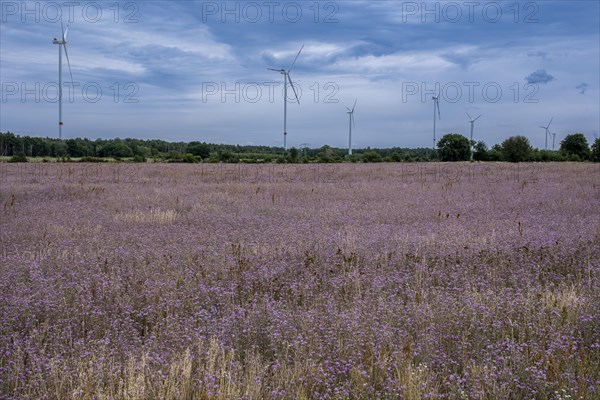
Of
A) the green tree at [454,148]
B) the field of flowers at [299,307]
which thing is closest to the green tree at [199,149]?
the green tree at [454,148]

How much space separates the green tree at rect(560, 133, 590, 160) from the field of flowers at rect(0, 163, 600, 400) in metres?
104

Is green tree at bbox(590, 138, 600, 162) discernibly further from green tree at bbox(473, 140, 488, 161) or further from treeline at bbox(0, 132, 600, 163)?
green tree at bbox(473, 140, 488, 161)

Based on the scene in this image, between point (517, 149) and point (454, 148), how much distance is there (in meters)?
11.6

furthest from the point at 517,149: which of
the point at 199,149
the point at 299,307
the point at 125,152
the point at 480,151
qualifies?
the point at 299,307

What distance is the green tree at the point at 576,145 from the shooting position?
104 meters

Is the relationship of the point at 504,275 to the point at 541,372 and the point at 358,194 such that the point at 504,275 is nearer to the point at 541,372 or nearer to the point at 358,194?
the point at 541,372

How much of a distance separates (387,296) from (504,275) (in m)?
2.33

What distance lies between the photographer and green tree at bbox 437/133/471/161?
95.6 m

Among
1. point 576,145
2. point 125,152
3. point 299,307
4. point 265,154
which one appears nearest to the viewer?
point 299,307

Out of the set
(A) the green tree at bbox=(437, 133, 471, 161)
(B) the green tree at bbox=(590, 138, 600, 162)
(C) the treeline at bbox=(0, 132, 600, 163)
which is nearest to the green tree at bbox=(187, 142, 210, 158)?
(C) the treeline at bbox=(0, 132, 600, 163)

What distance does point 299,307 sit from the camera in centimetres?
638

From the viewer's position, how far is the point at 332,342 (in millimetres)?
5359

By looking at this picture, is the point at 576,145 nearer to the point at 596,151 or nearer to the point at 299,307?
the point at 596,151

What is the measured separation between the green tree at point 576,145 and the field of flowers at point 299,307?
10416 cm
